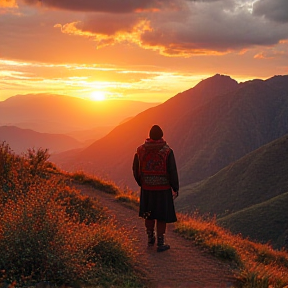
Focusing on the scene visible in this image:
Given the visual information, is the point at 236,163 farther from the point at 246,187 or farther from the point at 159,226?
the point at 159,226

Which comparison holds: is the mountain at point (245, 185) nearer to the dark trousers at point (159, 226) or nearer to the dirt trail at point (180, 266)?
the dirt trail at point (180, 266)

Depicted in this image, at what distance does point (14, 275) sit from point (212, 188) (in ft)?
335

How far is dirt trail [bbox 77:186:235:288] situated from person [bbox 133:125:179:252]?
39cm

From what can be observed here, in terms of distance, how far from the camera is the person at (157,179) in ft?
26.5

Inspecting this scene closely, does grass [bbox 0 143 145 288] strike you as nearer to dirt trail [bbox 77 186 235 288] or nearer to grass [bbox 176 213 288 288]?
dirt trail [bbox 77 186 235 288]

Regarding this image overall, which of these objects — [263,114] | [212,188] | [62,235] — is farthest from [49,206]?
[263,114]

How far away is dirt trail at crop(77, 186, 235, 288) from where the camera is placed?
6.78 metres

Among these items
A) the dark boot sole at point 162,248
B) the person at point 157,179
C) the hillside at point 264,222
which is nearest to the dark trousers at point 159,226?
the person at point 157,179

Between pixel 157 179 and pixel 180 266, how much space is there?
5.50 feet

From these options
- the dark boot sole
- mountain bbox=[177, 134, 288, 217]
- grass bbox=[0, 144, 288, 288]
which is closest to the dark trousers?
the dark boot sole

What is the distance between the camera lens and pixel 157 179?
8.16m

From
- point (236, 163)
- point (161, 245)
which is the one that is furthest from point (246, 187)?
point (161, 245)

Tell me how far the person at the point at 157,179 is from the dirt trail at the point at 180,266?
39 cm

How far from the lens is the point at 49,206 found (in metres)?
6.23
